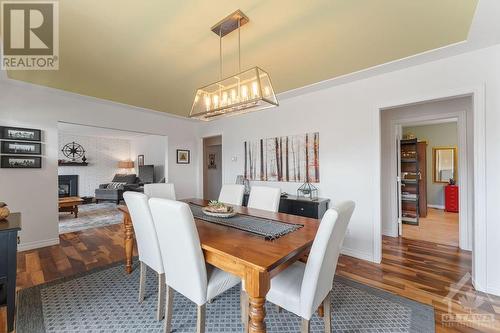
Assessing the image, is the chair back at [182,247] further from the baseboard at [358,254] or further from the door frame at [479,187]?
the door frame at [479,187]

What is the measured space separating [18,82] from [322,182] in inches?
175

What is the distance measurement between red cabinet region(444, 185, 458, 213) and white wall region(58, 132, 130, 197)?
10330 mm

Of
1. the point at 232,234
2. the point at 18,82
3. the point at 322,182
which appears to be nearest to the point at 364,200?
the point at 322,182

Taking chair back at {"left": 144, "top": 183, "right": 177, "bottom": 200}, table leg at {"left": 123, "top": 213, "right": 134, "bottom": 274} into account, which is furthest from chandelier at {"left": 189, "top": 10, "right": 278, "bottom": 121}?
table leg at {"left": 123, "top": 213, "right": 134, "bottom": 274}

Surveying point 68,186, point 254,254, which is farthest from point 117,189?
point 254,254

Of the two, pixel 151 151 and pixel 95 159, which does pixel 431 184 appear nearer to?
pixel 151 151

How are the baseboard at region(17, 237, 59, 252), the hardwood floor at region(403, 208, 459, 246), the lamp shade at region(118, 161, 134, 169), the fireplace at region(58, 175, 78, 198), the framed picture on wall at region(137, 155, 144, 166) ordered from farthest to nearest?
the lamp shade at region(118, 161, 134, 169) < the framed picture on wall at region(137, 155, 144, 166) < the fireplace at region(58, 175, 78, 198) < the hardwood floor at region(403, 208, 459, 246) < the baseboard at region(17, 237, 59, 252)

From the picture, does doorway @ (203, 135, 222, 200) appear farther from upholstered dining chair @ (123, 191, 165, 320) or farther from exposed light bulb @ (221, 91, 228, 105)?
upholstered dining chair @ (123, 191, 165, 320)

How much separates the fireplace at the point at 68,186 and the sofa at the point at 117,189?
0.75 m

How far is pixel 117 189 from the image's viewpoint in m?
6.62

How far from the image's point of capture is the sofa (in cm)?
663

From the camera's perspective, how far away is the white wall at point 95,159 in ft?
23.8

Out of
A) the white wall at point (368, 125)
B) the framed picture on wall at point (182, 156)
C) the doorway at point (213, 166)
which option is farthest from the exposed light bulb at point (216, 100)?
the doorway at point (213, 166)

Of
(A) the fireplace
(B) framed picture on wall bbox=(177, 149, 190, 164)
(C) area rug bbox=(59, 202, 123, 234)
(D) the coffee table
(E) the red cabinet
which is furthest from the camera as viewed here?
(A) the fireplace
